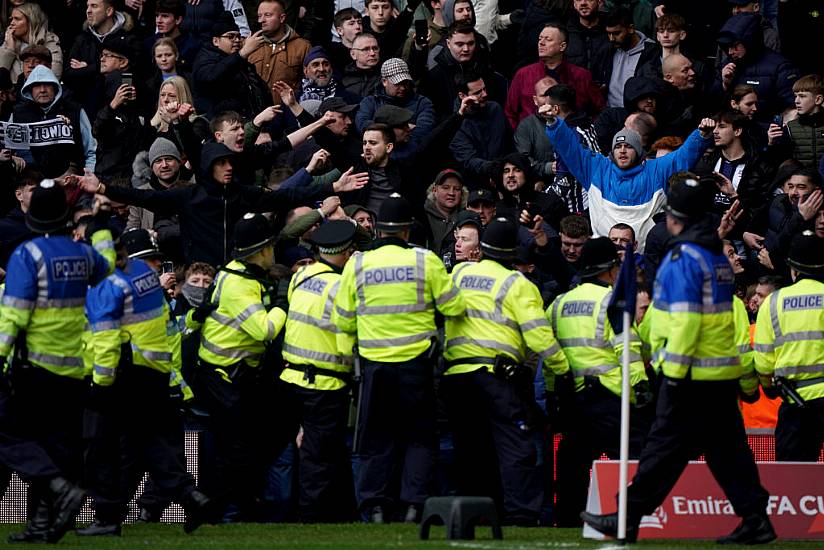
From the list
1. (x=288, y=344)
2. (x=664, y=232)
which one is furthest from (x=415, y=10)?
(x=288, y=344)

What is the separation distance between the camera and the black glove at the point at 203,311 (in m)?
14.6

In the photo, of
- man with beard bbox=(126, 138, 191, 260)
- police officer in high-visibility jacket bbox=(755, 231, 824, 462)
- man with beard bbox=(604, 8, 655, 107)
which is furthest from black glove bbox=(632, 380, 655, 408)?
Result: man with beard bbox=(604, 8, 655, 107)

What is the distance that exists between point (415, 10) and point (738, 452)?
11.2 meters

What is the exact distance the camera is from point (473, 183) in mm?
19047

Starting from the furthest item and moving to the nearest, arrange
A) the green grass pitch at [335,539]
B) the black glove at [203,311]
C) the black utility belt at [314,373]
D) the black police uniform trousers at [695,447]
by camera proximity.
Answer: the black glove at [203,311], the black utility belt at [314,373], the black police uniform trousers at [695,447], the green grass pitch at [335,539]

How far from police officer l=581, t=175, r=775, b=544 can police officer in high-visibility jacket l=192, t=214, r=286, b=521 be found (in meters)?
3.53

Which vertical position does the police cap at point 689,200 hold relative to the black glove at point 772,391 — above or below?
above

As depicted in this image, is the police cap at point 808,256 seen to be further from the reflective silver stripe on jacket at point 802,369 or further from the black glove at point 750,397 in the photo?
the black glove at point 750,397

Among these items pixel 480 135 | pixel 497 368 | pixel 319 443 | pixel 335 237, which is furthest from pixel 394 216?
pixel 480 135

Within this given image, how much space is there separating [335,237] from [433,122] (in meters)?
4.57

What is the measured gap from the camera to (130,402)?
13.8m

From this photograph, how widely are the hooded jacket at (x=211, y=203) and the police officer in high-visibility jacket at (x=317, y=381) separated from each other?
2.27 metres

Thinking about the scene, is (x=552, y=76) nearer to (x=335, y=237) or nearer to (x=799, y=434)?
(x=335, y=237)

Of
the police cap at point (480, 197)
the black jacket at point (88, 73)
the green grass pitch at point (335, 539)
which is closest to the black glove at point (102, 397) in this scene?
the green grass pitch at point (335, 539)
